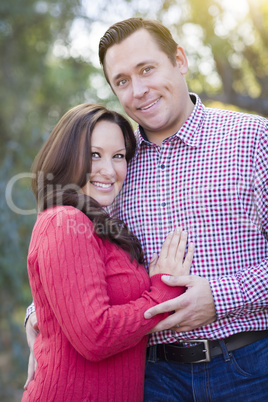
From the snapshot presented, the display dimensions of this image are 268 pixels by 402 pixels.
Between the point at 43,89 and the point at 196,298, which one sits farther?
the point at 43,89

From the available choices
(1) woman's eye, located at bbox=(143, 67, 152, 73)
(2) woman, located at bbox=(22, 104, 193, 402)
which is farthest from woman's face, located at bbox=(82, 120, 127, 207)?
(1) woman's eye, located at bbox=(143, 67, 152, 73)

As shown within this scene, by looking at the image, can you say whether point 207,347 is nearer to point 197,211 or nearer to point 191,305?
point 191,305

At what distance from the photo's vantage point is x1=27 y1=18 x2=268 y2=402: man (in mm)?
1750

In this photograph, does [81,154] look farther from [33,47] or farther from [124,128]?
[33,47]

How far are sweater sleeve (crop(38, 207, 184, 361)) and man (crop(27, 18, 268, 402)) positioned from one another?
15cm

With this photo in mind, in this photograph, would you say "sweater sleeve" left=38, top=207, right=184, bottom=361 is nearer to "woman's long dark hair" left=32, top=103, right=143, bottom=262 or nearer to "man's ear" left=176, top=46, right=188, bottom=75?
"woman's long dark hair" left=32, top=103, right=143, bottom=262

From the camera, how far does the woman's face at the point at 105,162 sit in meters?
1.86

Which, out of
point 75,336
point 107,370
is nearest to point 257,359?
point 107,370

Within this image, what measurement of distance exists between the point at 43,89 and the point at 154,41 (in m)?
6.87

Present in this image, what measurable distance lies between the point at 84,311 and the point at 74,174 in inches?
23.2

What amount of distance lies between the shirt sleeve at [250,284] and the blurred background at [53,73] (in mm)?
2369

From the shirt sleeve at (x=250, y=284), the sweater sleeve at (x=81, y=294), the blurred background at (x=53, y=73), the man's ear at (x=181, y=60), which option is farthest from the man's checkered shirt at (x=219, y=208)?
the blurred background at (x=53, y=73)

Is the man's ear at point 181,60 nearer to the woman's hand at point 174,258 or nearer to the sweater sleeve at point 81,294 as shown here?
the woman's hand at point 174,258

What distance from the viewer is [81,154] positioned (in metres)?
1.81
